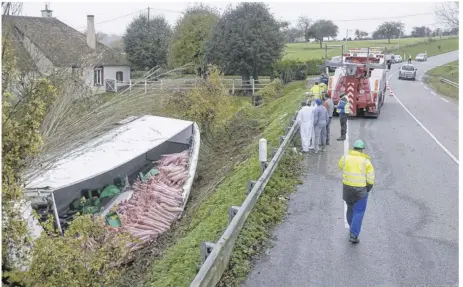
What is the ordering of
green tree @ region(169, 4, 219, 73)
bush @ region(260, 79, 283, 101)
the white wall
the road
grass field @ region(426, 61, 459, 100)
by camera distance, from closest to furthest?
the road, bush @ region(260, 79, 283, 101), grass field @ region(426, 61, 459, 100), green tree @ region(169, 4, 219, 73), the white wall

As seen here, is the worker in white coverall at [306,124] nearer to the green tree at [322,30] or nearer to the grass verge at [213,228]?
the grass verge at [213,228]

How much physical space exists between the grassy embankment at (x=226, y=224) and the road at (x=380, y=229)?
0.25 meters

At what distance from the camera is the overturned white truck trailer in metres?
9.01

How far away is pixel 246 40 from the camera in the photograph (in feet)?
114

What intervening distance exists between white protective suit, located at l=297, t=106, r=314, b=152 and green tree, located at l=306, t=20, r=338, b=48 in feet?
199

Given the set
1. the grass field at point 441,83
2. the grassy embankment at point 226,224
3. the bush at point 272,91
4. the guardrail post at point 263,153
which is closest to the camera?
the grassy embankment at point 226,224

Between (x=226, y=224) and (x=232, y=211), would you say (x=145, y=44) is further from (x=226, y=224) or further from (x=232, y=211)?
(x=232, y=211)

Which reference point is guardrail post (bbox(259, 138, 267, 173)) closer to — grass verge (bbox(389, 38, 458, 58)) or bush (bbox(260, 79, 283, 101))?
bush (bbox(260, 79, 283, 101))

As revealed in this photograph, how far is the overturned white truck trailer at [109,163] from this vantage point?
29.6 ft

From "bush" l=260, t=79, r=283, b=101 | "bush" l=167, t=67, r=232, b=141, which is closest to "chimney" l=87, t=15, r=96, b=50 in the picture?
"bush" l=260, t=79, r=283, b=101

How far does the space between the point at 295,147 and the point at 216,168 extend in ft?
10.1

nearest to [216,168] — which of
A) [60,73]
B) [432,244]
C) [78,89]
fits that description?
[78,89]

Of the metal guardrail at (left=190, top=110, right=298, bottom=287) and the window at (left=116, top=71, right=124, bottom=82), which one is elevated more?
the window at (left=116, top=71, right=124, bottom=82)

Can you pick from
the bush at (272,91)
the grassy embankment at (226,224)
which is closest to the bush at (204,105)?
the grassy embankment at (226,224)
